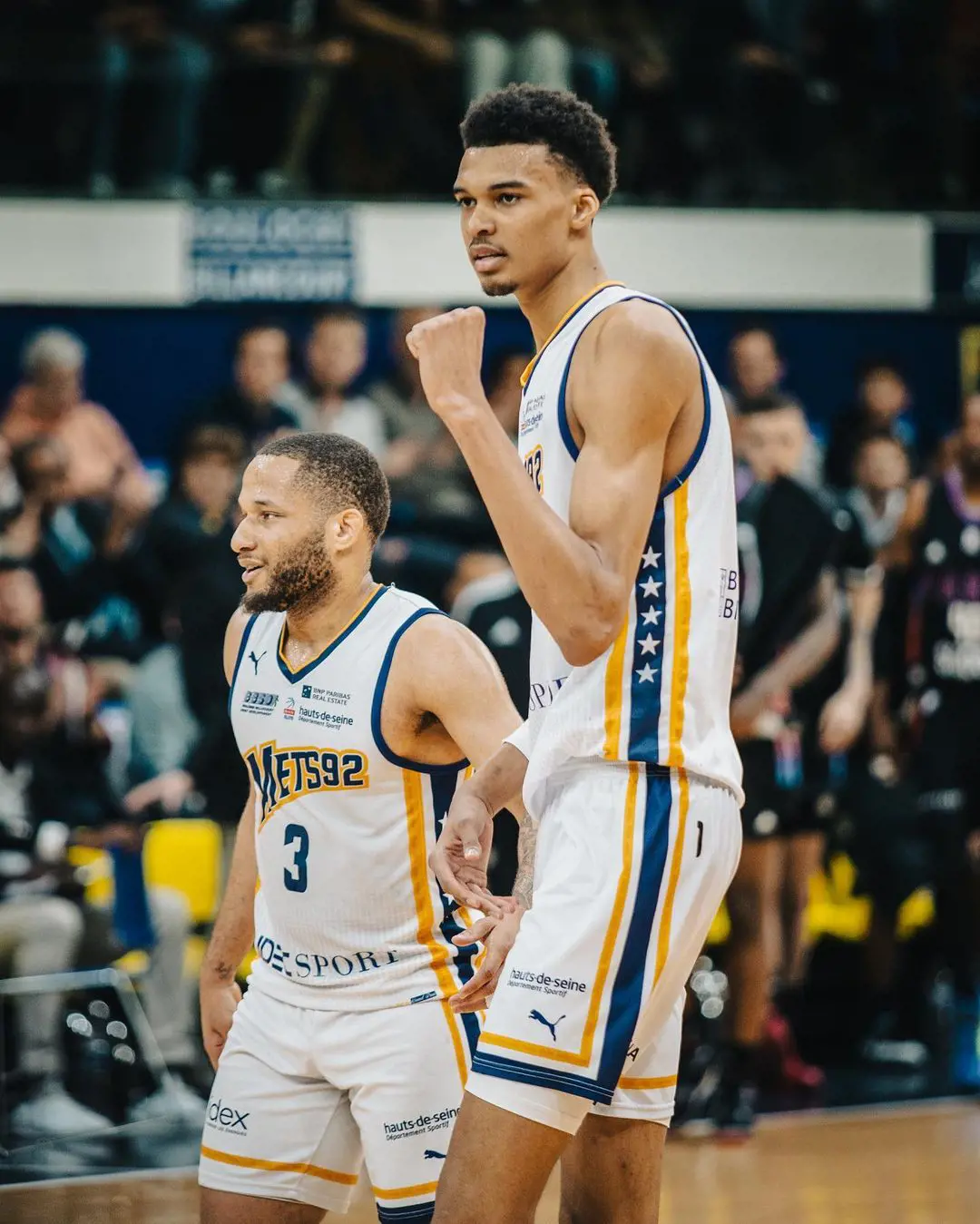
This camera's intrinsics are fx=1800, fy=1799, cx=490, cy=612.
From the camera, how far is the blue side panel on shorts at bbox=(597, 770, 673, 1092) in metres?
2.58

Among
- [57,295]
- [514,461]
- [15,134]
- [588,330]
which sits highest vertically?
[15,134]

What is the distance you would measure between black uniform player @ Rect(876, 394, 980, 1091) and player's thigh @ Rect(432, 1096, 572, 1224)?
16.3 feet

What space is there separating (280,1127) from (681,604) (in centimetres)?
127

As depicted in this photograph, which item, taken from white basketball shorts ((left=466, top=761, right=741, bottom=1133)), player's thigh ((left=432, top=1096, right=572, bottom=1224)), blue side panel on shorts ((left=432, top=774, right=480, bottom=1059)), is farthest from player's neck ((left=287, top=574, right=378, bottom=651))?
player's thigh ((left=432, top=1096, right=572, bottom=1224))

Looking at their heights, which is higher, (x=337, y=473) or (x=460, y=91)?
(x=460, y=91)

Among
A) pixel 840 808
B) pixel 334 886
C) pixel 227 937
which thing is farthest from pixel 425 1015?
pixel 840 808

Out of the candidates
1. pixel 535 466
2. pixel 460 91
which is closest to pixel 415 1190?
pixel 535 466

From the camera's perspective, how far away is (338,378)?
8086 mm

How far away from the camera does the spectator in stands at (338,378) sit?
8.09m

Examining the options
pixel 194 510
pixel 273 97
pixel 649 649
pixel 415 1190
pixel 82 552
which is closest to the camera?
pixel 649 649

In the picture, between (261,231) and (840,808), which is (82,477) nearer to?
(261,231)

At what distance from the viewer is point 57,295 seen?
8227mm

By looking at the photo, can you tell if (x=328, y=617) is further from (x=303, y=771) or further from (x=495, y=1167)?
(x=495, y=1167)

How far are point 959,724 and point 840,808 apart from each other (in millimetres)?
604
